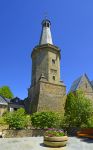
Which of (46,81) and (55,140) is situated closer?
(55,140)

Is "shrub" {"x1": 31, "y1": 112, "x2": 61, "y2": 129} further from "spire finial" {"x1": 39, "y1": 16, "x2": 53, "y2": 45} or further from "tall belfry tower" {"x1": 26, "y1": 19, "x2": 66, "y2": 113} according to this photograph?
"spire finial" {"x1": 39, "y1": 16, "x2": 53, "y2": 45}

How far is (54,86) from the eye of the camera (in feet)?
132

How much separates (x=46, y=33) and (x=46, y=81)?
12193mm

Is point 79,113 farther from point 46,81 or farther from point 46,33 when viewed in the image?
point 46,33

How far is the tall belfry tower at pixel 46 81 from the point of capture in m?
38.6

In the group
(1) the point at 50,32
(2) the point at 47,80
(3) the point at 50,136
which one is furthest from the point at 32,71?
(3) the point at 50,136

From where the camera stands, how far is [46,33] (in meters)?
45.5

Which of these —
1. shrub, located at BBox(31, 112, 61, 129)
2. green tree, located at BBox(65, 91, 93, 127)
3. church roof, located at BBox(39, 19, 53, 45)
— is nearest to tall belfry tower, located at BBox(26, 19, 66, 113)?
church roof, located at BBox(39, 19, 53, 45)

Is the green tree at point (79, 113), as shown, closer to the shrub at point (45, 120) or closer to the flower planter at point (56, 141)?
the shrub at point (45, 120)

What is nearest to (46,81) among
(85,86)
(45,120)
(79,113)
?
(85,86)

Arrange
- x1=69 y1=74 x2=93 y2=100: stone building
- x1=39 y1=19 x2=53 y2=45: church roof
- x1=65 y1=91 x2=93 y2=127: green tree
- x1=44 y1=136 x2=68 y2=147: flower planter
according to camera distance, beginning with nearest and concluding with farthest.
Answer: x1=44 y1=136 x2=68 y2=147: flower planter < x1=65 y1=91 x2=93 y2=127: green tree < x1=39 y1=19 x2=53 y2=45: church roof < x1=69 y1=74 x2=93 y2=100: stone building

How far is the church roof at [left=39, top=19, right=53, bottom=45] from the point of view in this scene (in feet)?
144

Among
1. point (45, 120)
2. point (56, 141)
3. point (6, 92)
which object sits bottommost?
point (56, 141)

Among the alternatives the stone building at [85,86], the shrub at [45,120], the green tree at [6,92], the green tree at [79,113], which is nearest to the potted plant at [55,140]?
the shrub at [45,120]
